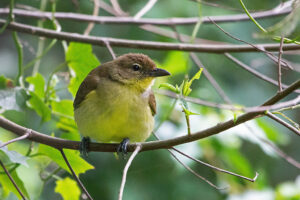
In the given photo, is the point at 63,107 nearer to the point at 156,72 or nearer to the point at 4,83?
the point at 4,83

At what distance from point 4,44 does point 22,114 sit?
359 centimetres

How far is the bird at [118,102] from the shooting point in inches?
135

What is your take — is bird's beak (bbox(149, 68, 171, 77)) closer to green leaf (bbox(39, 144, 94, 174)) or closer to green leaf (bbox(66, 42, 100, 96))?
green leaf (bbox(66, 42, 100, 96))

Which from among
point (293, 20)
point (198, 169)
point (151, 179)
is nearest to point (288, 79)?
point (198, 169)

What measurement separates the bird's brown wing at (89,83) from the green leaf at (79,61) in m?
0.05

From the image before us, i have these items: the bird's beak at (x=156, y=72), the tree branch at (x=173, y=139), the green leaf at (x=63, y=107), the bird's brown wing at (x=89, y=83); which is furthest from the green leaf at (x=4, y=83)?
the bird's beak at (x=156, y=72)

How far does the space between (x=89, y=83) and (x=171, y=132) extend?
99 centimetres

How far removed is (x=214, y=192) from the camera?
547 cm

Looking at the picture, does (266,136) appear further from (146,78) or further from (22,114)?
(22,114)

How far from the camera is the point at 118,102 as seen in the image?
3.48 metres

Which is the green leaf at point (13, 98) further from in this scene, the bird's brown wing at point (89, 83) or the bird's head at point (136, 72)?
the bird's head at point (136, 72)

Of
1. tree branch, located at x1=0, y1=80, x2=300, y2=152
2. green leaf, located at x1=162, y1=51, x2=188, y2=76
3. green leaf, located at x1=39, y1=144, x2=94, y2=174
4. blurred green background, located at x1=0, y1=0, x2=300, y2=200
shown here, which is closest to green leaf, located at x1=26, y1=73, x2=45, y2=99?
blurred green background, located at x1=0, y1=0, x2=300, y2=200

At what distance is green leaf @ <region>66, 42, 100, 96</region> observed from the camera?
12.2ft

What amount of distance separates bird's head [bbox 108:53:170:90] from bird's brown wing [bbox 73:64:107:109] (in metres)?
0.08
